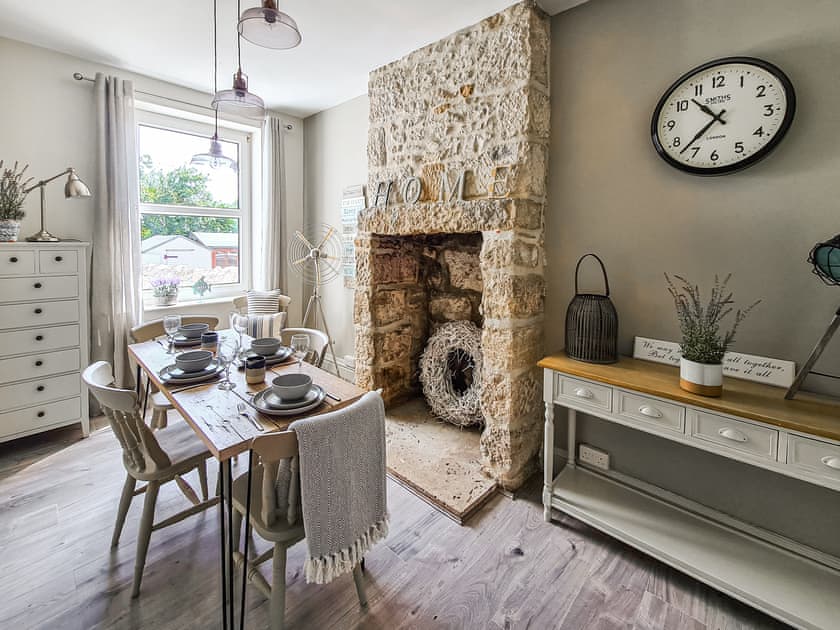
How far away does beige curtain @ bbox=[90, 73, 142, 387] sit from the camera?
2.84 meters

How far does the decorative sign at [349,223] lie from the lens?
3.52 metres

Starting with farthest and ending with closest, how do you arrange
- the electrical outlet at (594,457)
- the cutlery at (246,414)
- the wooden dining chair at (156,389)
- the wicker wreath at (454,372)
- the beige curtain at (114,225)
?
the beige curtain at (114,225), the wicker wreath at (454,372), the wooden dining chair at (156,389), the electrical outlet at (594,457), the cutlery at (246,414)

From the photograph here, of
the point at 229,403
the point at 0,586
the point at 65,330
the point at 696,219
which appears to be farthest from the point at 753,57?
the point at 65,330

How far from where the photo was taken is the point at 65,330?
2.50 m

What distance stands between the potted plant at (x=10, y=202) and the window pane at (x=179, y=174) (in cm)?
79

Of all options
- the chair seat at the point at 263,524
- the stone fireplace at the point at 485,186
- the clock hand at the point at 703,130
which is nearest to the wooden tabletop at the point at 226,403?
the chair seat at the point at 263,524

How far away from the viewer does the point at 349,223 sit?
3.63 m

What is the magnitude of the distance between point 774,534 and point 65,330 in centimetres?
393

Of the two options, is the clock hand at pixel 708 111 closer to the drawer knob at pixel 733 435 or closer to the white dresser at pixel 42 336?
the drawer knob at pixel 733 435

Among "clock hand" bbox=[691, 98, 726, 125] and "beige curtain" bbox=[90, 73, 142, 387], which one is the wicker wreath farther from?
"beige curtain" bbox=[90, 73, 142, 387]

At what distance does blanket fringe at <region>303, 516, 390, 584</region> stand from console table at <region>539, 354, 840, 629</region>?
0.90 m

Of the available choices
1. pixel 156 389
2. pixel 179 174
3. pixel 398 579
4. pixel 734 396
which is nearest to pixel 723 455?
pixel 734 396

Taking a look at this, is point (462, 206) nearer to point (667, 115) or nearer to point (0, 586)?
point (667, 115)

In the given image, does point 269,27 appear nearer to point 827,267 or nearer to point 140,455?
point 140,455
